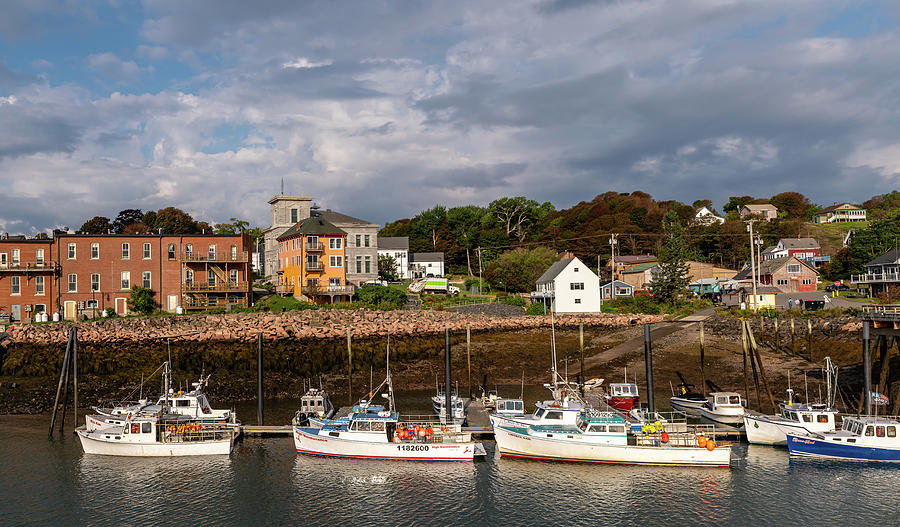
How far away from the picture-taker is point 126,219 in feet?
399

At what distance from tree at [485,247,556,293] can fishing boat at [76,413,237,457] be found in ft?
232

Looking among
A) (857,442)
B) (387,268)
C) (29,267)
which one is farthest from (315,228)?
(857,442)

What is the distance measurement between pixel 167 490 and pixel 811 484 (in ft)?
94.6

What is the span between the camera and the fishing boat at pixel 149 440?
3422cm

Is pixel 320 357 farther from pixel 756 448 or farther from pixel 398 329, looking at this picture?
pixel 756 448

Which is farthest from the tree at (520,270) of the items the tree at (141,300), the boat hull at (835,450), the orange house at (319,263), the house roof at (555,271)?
the boat hull at (835,450)

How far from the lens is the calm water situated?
26.7 meters

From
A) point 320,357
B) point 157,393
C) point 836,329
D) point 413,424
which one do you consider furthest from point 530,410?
point 836,329

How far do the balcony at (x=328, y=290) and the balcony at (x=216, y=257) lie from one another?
790 cm

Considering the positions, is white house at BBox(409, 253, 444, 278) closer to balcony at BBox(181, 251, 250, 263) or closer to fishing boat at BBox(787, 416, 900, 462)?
balcony at BBox(181, 251, 250, 263)

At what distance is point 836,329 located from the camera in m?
57.8

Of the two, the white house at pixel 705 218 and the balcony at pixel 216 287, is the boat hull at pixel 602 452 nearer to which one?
the balcony at pixel 216 287

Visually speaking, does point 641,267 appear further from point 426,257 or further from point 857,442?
point 857,442

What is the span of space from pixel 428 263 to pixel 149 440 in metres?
92.2
